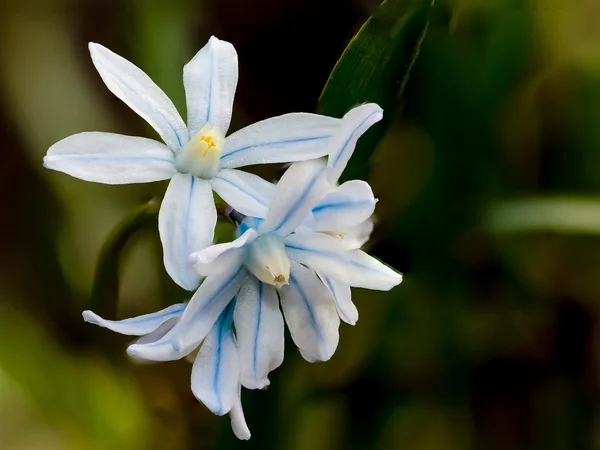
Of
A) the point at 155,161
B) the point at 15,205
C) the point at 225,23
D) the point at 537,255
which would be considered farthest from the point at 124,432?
the point at 537,255

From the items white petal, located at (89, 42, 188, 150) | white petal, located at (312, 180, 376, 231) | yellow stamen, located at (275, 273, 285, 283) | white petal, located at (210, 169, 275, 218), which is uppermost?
white petal, located at (89, 42, 188, 150)

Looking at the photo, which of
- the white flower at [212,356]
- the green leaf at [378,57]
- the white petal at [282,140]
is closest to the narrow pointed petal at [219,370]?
the white flower at [212,356]

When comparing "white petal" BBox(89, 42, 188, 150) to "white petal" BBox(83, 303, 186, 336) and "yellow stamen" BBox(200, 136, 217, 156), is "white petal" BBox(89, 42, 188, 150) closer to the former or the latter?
"yellow stamen" BBox(200, 136, 217, 156)

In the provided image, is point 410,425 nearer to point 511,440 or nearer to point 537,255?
point 511,440

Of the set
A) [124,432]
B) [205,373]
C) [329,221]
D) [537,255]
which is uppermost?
[329,221]

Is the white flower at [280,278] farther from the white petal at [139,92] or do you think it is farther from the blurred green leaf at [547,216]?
the blurred green leaf at [547,216]

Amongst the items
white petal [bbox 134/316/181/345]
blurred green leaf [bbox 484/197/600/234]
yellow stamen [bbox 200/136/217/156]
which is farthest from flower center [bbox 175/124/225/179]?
blurred green leaf [bbox 484/197/600/234]

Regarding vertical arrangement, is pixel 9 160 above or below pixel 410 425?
above

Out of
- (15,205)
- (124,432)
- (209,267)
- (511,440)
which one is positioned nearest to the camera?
(209,267)
